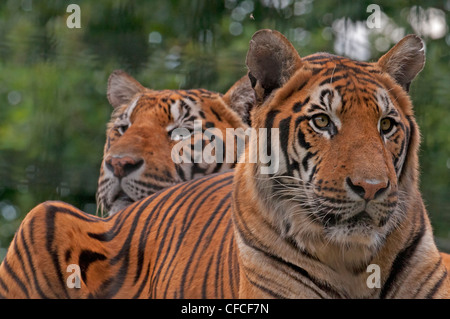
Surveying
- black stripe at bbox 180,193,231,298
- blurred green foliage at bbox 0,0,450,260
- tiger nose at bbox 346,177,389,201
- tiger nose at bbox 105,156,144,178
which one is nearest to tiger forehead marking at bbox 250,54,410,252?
tiger nose at bbox 346,177,389,201

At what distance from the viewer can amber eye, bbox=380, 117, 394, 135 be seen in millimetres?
1773

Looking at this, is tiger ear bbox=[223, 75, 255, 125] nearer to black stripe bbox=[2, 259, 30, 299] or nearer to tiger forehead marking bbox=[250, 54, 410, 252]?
tiger forehead marking bbox=[250, 54, 410, 252]

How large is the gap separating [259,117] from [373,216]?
41 centimetres

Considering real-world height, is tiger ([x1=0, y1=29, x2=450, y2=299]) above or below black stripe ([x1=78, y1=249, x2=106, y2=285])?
above

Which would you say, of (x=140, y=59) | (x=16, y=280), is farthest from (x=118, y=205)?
(x=140, y=59)

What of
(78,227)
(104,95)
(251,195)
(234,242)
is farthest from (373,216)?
(104,95)

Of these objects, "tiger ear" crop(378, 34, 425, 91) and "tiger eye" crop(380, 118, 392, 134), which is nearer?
"tiger eye" crop(380, 118, 392, 134)

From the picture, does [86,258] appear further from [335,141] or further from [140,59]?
[335,141]

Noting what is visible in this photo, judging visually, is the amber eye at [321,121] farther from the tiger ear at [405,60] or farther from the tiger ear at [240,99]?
the tiger ear at [240,99]

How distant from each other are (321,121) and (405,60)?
331mm

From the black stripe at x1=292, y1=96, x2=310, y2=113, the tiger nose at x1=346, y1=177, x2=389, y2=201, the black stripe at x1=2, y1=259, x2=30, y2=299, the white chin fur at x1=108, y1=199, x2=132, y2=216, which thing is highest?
the black stripe at x1=292, y1=96, x2=310, y2=113

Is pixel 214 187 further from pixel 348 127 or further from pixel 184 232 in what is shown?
pixel 348 127

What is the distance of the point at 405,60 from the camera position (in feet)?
6.27
